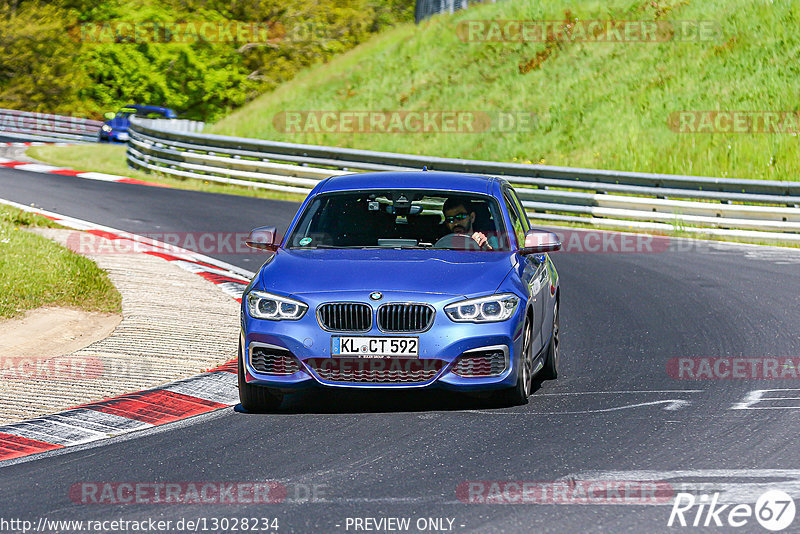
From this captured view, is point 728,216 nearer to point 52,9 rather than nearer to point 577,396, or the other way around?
point 577,396

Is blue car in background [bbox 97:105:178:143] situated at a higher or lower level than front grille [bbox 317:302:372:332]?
lower

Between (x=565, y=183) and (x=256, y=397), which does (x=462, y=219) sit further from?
(x=565, y=183)

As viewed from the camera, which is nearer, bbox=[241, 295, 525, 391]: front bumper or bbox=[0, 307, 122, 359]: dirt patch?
bbox=[241, 295, 525, 391]: front bumper

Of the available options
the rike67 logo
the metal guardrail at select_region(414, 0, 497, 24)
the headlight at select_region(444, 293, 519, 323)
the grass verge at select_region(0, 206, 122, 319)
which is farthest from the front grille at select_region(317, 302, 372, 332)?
the metal guardrail at select_region(414, 0, 497, 24)

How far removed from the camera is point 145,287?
43.0ft

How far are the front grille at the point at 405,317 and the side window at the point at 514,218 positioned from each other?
5.34ft

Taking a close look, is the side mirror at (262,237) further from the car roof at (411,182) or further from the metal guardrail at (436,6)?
the metal guardrail at (436,6)

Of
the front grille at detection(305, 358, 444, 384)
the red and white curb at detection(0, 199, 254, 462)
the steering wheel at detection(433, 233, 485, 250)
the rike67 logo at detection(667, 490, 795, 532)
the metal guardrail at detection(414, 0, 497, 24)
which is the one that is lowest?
the red and white curb at detection(0, 199, 254, 462)

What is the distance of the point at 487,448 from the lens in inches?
269

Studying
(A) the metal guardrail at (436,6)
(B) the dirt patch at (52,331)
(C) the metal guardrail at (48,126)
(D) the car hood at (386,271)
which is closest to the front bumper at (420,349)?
(D) the car hood at (386,271)

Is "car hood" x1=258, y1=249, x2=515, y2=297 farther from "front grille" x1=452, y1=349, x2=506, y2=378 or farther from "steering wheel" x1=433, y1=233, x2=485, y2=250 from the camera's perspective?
"front grille" x1=452, y1=349, x2=506, y2=378

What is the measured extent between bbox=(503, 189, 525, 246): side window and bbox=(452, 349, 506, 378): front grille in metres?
1.53

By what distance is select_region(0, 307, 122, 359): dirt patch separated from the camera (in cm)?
1003

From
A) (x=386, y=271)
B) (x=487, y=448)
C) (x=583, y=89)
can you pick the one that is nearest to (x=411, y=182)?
(x=386, y=271)
